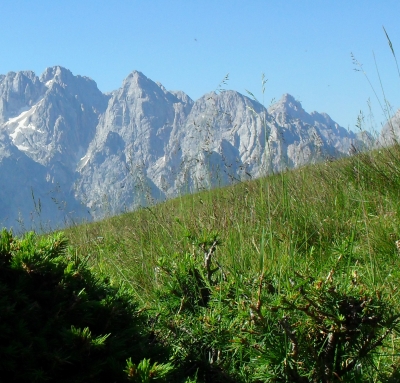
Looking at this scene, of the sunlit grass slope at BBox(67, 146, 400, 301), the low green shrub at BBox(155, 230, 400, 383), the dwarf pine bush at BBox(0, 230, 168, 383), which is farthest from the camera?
the sunlit grass slope at BBox(67, 146, 400, 301)

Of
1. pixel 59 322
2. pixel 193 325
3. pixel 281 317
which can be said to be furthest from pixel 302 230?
pixel 59 322

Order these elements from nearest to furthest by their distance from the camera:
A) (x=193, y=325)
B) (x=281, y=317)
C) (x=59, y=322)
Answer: (x=59, y=322), (x=281, y=317), (x=193, y=325)

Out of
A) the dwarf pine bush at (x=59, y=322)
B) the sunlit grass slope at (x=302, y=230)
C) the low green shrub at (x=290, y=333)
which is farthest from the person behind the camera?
the sunlit grass slope at (x=302, y=230)

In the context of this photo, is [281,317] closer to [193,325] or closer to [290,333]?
[290,333]

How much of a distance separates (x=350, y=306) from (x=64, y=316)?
1093mm

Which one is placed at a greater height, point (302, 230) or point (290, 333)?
point (302, 230)

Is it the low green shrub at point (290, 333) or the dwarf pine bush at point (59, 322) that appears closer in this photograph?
the dwarf pine bush at point (59, 322)

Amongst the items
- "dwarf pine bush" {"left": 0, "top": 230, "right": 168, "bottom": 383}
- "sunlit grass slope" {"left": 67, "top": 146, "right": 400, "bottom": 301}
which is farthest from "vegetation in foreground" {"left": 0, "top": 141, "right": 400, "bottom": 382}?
"sunlit grass slope" {"left": 67, "top": 146, "right": 400, "bottom": 301}

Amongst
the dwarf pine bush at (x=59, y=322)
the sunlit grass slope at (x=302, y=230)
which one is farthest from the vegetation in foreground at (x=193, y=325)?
the sunlit grass slope at (x=302, y=230)

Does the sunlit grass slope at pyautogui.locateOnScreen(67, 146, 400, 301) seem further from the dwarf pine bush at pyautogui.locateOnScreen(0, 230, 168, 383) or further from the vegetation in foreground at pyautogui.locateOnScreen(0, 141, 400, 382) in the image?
the dwarf pine bush at pyautogui.locateOnScreen(0, 230, 168, 383)

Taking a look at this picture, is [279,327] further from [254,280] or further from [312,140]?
[312,140]

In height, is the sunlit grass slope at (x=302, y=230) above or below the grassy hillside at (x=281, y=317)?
above

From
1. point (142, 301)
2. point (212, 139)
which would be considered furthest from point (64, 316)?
point (212, 139)

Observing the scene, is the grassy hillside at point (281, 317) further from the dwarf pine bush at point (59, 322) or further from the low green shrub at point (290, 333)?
the dwarf pine bush at point (59, 322)
